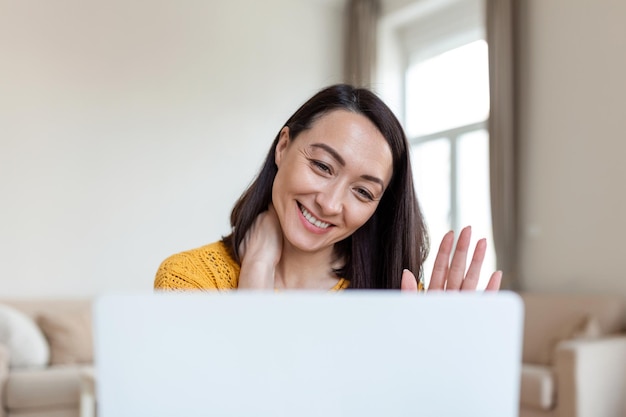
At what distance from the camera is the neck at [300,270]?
141 centimetres

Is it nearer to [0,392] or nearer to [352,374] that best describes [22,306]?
[0,392]

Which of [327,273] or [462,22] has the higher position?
[462,22]

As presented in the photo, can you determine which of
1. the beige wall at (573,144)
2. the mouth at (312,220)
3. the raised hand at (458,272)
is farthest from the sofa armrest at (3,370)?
the beige wall at (573,144)

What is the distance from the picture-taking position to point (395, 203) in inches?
55.2

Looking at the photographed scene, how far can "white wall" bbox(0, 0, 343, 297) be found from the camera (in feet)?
14.1

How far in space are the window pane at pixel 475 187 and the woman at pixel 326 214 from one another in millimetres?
3379

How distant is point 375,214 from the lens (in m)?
1.46

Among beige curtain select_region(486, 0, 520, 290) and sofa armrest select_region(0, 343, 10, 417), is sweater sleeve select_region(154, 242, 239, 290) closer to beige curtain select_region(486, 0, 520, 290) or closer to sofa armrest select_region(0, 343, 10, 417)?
sofa armrest select_region(0, 343, 10, 417)

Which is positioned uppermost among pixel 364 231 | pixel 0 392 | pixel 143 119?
pixel 143 119

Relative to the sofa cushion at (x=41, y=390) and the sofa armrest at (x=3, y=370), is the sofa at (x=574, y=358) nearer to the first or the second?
the sofa cushion at (x=41, y=390)

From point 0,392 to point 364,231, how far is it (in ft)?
8.96

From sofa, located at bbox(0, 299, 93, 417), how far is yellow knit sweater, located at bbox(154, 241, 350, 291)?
209 centimetres

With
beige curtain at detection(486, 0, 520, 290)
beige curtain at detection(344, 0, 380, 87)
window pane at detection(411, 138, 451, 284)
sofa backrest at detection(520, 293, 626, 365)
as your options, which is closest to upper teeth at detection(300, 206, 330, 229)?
sofa backrest at detection(520, 293, 626, 365)

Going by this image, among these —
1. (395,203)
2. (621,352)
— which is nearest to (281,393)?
(395,203)
